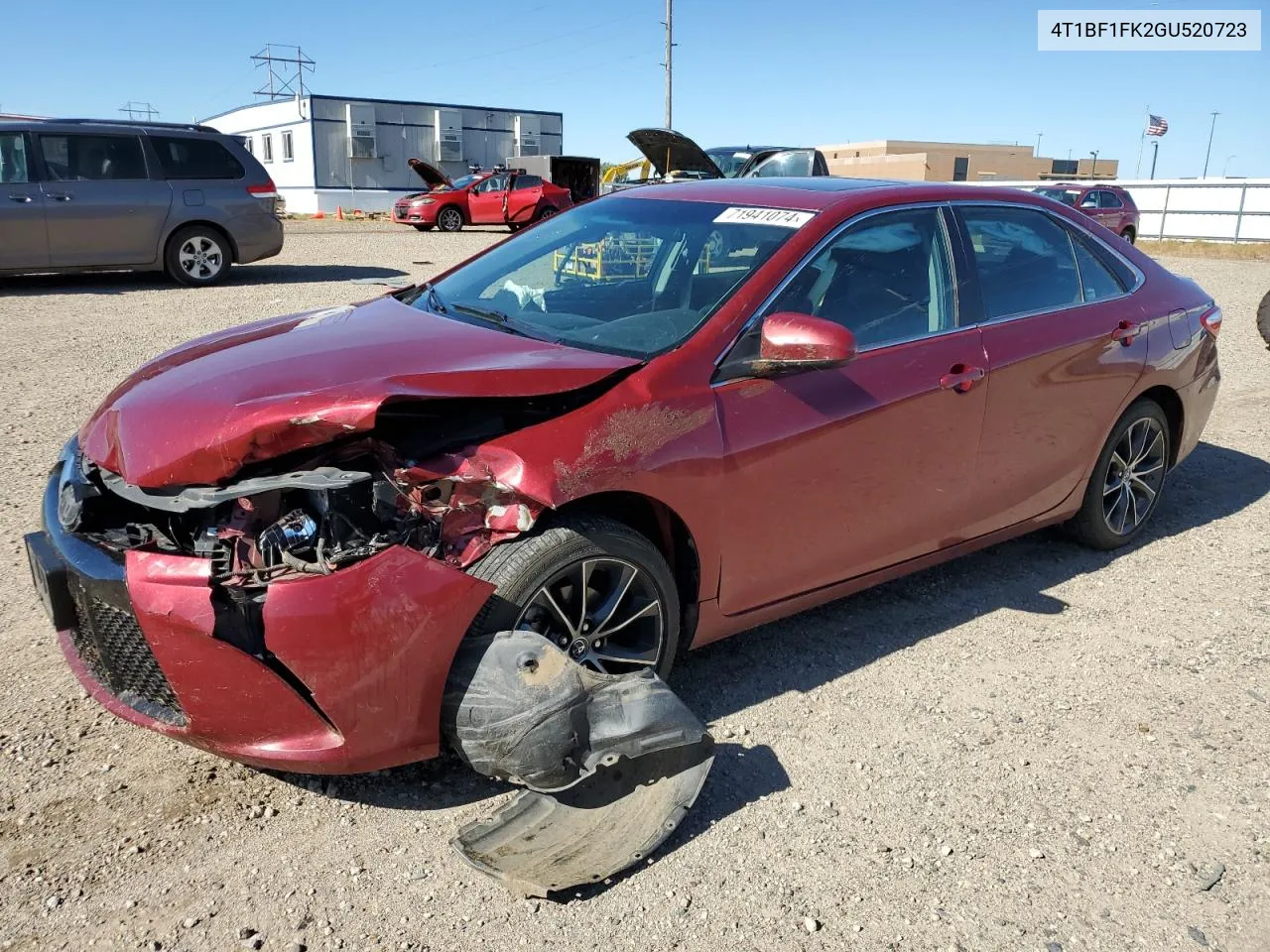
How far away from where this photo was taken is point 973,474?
3840 millimetres

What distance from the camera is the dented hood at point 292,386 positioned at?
2.57 metres

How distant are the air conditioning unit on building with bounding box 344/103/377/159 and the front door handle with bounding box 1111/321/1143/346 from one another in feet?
125

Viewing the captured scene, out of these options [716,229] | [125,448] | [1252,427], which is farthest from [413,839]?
[1252,427]

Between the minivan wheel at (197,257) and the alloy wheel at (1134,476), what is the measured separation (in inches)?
440

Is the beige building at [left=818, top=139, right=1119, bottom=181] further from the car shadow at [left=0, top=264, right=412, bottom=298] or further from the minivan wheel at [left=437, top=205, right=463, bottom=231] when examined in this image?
the car shadow at [left=0, top=264, right=412, bottom=298]

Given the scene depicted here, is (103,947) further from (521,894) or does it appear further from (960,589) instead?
(960,589)

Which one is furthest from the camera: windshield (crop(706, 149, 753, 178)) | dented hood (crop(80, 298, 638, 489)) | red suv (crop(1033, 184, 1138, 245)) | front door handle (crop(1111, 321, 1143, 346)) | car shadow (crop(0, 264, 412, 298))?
red suv (crop(1033, 184, 1138, 245))

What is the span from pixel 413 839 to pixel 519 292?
202 cm

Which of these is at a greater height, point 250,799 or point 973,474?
point 973,474

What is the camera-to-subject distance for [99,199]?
37.3ft

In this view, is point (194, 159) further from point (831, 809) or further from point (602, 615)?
point (831, 809)

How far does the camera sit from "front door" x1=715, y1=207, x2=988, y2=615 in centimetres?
316

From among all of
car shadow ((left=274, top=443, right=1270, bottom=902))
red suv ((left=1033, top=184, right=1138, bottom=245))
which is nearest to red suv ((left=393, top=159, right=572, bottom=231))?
red suv ((left=1033, top=184, right=1138, bottom=245))

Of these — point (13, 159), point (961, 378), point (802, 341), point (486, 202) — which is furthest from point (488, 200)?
point (802, 341)
